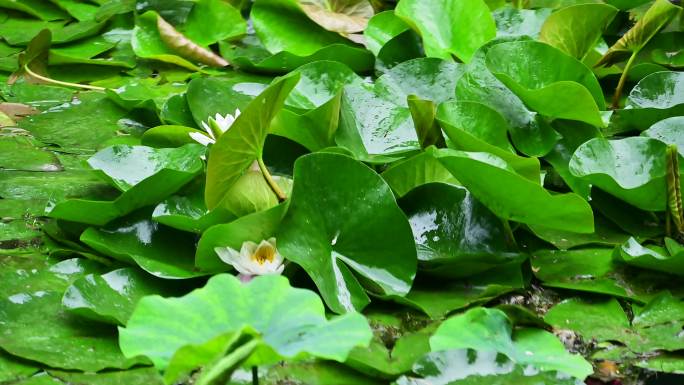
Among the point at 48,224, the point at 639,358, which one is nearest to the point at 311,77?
the point at 48,224

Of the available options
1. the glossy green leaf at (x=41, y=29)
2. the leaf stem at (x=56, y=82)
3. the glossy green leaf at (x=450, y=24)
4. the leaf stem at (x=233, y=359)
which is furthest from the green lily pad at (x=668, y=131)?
the glossy green leaf at (x=41, y=29)

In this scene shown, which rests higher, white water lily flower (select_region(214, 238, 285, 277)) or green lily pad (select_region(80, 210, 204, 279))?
white water lily flower (select_region(214, 238, 285, 277))

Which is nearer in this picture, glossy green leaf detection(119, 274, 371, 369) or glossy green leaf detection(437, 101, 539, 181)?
glossy green leaf detection(119, 274, 371, 369)

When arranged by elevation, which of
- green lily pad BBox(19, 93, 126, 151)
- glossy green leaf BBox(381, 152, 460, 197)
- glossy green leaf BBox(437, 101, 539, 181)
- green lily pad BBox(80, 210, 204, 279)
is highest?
glossy green leaf BBox(437, 101, 539, 181)

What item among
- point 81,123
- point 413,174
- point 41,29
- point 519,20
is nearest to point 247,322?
point 413,174

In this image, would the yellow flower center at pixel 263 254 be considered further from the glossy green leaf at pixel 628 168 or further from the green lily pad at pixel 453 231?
the glossy green leaf at pixel 628 168

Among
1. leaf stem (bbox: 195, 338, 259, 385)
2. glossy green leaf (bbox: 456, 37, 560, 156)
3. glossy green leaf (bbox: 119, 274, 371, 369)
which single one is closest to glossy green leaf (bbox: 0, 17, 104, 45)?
glossy green leaf (bbox: 456, 37, 560, 156)

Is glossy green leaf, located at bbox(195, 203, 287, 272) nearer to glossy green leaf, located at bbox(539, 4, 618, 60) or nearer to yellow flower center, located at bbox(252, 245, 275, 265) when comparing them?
yellow flower center, located at bbox(252, 245, 275, 265)

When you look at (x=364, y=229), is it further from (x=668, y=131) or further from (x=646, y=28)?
(x=646, y=28)
